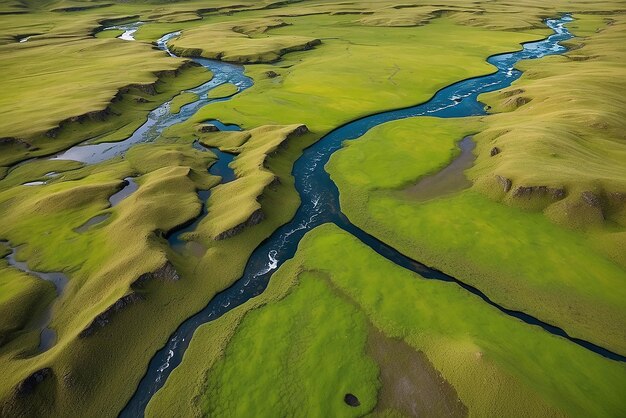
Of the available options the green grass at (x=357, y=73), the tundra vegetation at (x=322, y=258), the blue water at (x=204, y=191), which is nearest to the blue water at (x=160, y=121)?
the tundra vegetation at (x=322, y=258)

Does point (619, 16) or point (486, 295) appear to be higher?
point (486, 295)

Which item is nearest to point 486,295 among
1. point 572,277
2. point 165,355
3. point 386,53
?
point 572,277

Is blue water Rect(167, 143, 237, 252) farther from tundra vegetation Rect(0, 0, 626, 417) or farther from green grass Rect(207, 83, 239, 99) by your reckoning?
green grass Rect(207, 83, 239, 99)

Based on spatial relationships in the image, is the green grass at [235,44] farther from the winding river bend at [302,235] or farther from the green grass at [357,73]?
Answer: the winding river bend at [302,235]

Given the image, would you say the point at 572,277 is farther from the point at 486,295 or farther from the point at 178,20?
the point at 178,20

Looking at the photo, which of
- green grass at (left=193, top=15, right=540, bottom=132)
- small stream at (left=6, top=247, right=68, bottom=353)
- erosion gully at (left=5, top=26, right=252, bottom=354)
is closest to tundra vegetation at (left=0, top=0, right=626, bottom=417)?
small stream at (left=6, top=247, right=68, bottom=353)
